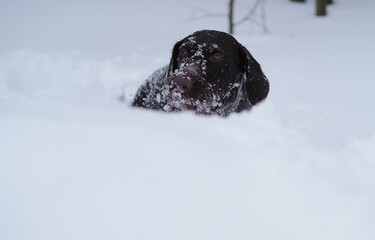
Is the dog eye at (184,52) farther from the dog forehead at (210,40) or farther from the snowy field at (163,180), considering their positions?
the snowy field at (163,180)

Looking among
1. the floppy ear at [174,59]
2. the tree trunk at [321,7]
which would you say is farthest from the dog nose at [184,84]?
the tree trunk at [321,7]

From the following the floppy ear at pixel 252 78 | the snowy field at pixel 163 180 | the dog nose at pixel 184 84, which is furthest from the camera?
the floppy ear at pixel 252 78

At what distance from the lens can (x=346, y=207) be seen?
1.36 m

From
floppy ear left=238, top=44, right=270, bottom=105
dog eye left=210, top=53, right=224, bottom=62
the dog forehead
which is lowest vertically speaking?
floppy ear left=238, top=44, right=270, bottom=105

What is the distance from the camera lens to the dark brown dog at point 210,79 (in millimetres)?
2799

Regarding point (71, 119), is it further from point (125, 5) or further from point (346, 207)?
point (125, 5)

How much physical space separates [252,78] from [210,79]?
20.0 inches

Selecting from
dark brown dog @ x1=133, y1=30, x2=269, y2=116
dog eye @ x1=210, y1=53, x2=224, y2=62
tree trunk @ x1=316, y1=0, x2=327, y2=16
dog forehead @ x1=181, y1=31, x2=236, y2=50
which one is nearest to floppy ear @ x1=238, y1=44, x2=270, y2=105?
dark brown dog @ x1=133, y1=30, x2=269, y2=116

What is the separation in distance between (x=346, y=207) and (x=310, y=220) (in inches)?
8.0

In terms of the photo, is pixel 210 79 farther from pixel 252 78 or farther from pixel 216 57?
pixel 252 78

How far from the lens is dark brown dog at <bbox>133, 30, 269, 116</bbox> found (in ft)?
9.18

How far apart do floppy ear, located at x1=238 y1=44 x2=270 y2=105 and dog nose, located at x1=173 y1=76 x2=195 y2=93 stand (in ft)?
2.49

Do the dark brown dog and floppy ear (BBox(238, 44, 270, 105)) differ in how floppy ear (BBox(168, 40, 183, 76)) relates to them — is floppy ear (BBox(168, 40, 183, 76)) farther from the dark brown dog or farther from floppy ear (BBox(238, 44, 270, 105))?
floppy ear (BBox(238, 44, 270, 105))

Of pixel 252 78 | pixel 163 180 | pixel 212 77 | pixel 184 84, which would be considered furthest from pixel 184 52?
pixel 163 180
